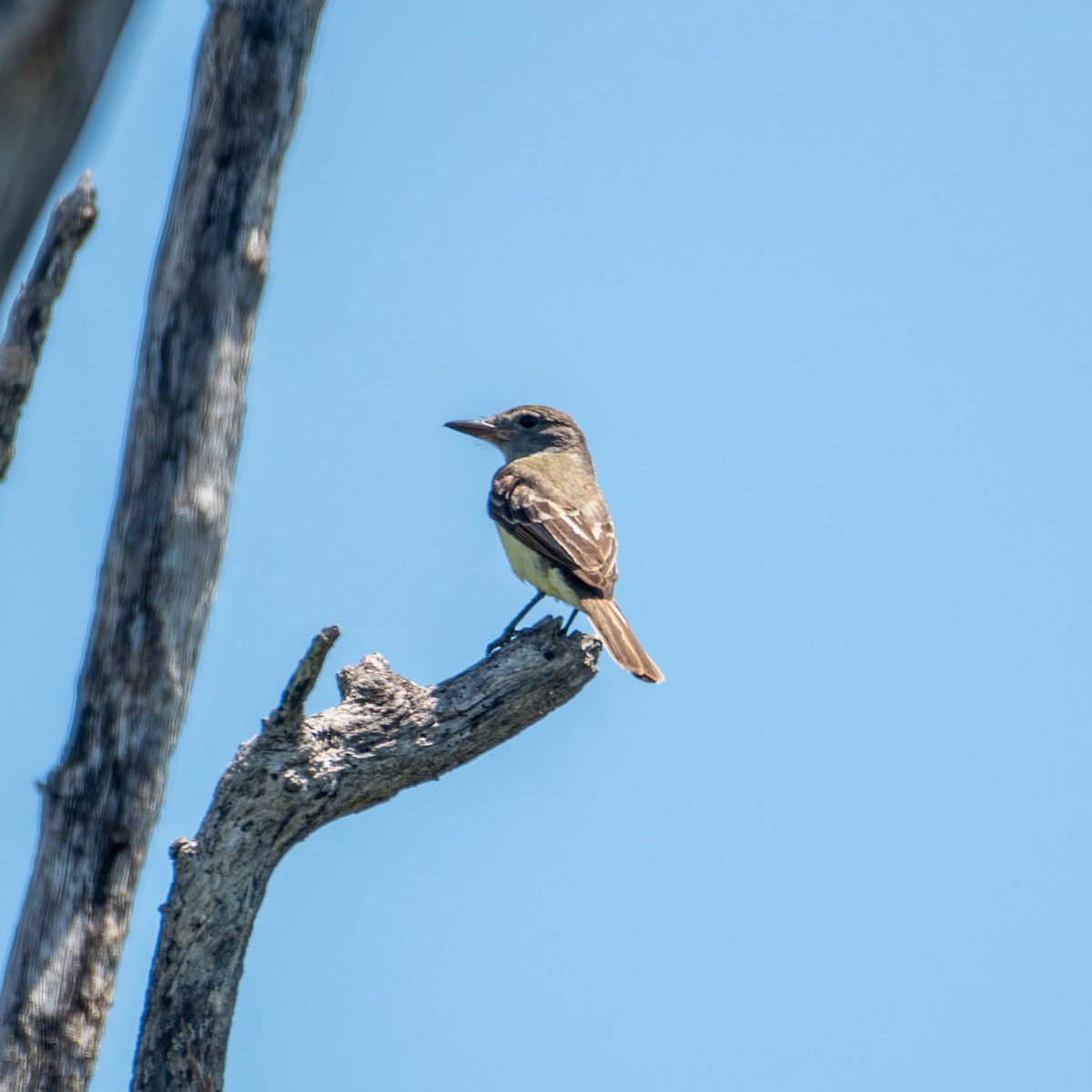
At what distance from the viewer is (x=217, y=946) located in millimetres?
5371

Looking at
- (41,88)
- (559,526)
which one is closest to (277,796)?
(559,526)

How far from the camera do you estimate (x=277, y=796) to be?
5531 millimetres

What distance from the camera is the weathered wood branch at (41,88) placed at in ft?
6.86

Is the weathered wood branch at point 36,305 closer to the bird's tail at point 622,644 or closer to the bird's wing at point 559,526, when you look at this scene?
the bird's tail at point 622,644

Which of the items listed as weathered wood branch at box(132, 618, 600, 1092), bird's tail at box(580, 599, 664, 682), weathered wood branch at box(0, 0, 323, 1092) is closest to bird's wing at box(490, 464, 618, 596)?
bird's tail at box(580, 599, 664, 682)

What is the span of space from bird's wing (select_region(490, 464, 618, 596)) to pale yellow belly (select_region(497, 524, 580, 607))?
0.16 feet

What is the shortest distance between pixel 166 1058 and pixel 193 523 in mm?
1957

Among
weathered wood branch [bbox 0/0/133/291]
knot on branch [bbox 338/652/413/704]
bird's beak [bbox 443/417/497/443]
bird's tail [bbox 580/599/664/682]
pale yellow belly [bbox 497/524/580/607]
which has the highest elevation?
bird's beak [bbox 443/417/497/443]

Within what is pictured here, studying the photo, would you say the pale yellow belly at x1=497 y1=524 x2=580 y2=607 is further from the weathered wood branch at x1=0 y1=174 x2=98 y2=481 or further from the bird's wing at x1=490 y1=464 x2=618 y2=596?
the weathered wood branch at x1=0 y1=174 x2=98 y2=481

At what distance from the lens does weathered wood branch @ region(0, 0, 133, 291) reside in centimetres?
209

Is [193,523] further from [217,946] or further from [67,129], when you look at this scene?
[67,129]

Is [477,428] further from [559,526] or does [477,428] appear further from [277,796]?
[277,796]

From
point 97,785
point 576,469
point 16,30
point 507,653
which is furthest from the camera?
point 576,469

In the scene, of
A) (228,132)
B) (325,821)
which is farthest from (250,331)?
(325,821)
